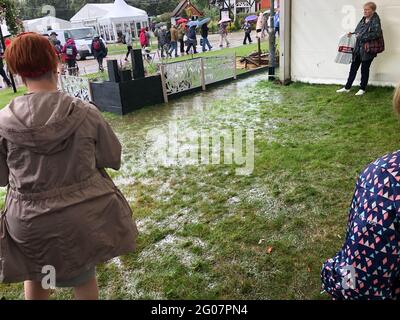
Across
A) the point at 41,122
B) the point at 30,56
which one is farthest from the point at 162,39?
the point at 41,122

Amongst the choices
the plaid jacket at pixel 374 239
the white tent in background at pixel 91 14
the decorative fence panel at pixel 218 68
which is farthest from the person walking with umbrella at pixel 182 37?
the plaid jacket at pixel 374 239

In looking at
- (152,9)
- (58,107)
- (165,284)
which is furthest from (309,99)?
(152,9)

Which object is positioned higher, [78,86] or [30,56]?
[30,56]

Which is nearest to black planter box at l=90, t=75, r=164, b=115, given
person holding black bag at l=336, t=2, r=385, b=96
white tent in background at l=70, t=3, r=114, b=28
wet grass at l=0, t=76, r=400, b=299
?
wet grass at l=0, t=76, r=400, b=299

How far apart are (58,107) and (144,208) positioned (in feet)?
6.95

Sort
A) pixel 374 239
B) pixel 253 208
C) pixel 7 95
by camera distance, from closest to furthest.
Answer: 1. pixel 374 239
2. pixel 253 208
3. pixel 7 95

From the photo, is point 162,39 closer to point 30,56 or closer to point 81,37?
point 81,37

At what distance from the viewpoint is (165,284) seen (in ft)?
8.02

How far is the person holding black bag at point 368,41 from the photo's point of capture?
6.32m

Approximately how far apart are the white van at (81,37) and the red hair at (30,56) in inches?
712

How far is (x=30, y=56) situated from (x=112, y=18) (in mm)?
18338

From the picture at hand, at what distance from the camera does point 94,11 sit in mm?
20562
